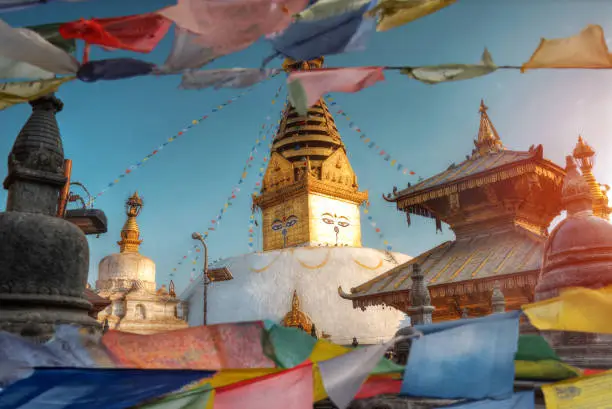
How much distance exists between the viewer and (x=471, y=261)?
9.58 meters

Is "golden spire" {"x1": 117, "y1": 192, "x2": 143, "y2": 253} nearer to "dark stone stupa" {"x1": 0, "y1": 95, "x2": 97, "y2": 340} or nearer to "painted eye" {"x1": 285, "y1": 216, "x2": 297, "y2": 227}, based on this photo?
"painted eye" {"x1": 285, "y1": 216, "x2": 297, "y2": 227}

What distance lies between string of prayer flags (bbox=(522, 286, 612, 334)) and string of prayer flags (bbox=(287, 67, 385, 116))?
1526 millimetres

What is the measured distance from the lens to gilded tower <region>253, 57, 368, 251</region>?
952 inches

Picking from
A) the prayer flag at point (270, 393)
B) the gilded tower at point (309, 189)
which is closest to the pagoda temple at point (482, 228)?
the prayer flag at point (270, 393)

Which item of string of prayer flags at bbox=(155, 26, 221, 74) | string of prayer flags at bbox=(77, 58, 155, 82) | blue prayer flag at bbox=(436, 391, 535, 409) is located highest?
string of prayer flags at bbox=(155, 26, 221, 74)

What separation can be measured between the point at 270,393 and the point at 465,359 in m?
1.01

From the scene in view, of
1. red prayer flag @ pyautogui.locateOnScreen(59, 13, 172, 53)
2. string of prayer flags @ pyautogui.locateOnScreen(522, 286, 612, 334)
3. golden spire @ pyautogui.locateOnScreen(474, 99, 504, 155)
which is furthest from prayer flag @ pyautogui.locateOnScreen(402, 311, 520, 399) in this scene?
golden spire @ pyautogui.locateOnScreen(474, 99, 504, 155)

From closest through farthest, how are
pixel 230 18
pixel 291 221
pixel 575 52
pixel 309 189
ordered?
pixel 575 52, pixel 230 18, pixel 309 189, pixel 291 221

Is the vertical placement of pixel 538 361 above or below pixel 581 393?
above

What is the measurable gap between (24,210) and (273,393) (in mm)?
2535

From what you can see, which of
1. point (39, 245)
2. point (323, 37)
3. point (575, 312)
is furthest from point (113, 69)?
point (575, 312)

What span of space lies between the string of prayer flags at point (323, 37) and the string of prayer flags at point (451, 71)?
39 cm

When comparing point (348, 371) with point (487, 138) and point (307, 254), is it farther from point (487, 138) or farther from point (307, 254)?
point (307, 254)

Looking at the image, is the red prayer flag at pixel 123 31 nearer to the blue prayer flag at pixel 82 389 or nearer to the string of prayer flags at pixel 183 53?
the string of prayer flags at pixel 183 53
